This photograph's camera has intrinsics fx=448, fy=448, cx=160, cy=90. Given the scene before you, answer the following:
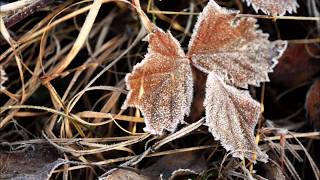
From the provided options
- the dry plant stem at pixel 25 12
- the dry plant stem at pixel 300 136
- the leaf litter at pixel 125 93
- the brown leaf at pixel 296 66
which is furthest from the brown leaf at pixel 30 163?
the brown leaf at pixel 296 66

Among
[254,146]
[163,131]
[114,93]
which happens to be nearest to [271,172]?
[254,146]

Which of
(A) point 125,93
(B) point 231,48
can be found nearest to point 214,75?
(B) point 231,48

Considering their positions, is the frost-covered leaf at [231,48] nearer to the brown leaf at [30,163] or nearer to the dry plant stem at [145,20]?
the dry plant stem at [145,20]

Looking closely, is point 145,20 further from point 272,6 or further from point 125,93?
point 272,6

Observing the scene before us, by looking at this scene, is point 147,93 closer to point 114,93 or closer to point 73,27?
point 114,93

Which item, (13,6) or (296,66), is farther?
(296,66)

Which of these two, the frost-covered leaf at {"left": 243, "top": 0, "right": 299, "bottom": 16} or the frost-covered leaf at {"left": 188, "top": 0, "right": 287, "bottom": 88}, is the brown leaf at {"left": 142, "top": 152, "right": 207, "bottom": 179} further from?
the frost-covered leaf at {"left": 243, "top": 0, "right": 299, "bottom": 16}
